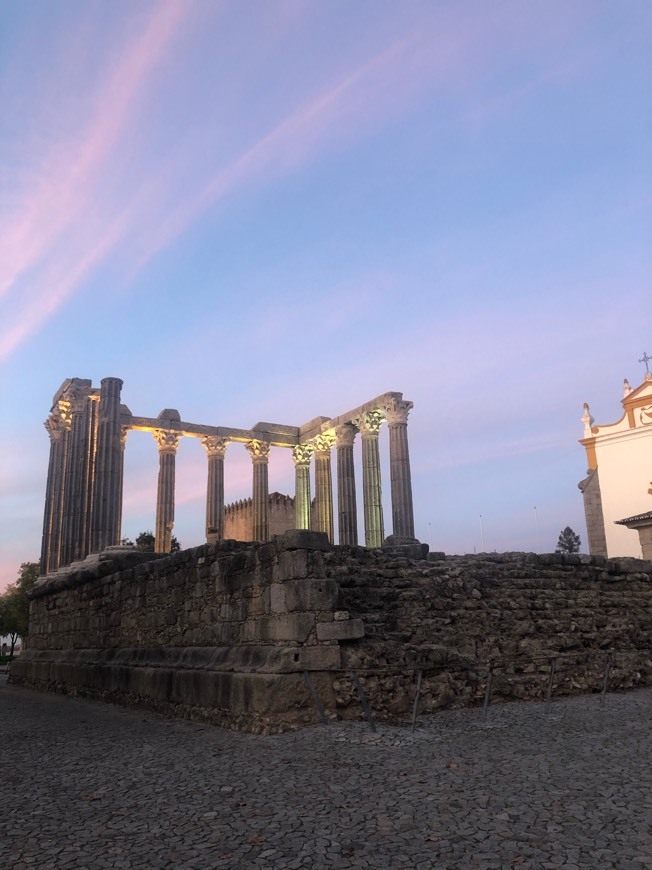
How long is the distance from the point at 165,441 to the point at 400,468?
30.0 feet

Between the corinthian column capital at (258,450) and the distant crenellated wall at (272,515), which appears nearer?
the corinthian column capital at (258,450)

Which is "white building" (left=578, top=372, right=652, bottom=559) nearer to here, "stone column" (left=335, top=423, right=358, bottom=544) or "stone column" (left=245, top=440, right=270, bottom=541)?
"stone column" (left=335, top=423, right=358, bottom=544)

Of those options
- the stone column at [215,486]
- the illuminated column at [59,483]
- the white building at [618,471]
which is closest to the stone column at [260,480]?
the stone column at [215,486]

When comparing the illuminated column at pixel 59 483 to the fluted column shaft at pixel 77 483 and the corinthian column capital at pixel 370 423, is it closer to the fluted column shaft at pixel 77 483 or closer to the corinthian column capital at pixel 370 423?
the fluted column shaft at pixel 77 483

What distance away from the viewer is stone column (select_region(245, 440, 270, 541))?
93.5 ft

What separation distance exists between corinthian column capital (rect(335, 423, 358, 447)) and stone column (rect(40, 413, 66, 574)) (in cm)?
1054

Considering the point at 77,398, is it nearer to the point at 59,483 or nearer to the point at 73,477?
the point at 73,477

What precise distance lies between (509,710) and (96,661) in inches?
322

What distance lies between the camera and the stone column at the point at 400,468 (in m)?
23.5

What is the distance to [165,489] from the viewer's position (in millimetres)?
25844

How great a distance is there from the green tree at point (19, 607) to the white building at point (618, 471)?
3199cm

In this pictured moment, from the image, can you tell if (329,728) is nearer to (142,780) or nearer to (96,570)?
(142,780)

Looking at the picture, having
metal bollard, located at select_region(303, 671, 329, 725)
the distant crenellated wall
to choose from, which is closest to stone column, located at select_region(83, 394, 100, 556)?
metal bollard, located at select_region(303, 671, 329, 725)

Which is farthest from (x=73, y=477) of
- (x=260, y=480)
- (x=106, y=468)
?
(x=260, y=480)
